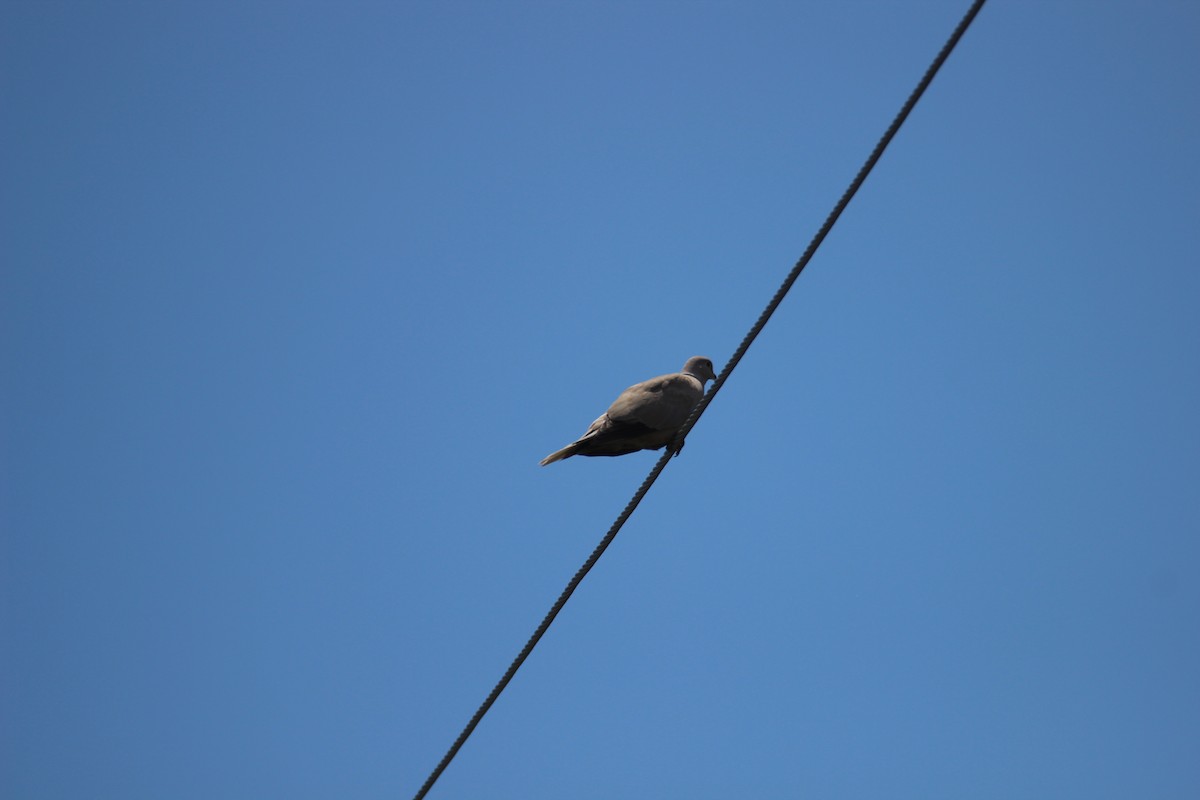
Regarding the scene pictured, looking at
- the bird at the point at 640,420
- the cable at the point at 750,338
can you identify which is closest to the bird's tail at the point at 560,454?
the bird at the point at 640,420

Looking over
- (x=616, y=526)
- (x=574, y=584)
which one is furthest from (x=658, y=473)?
(x=574, y=584)

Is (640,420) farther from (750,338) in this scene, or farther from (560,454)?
(750,338)

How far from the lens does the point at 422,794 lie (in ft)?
19.9

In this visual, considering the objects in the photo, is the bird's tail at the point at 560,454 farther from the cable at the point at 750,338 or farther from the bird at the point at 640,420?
the cable at the point at 750,338

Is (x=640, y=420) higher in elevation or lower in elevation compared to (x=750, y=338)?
lower

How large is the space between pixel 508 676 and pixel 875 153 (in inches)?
122

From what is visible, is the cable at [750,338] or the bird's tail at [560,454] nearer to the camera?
the cable at [750,338]

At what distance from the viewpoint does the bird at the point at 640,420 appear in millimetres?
9930

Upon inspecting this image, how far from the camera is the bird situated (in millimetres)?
9930

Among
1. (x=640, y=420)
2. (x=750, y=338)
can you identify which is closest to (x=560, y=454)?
(x=640, y=420)

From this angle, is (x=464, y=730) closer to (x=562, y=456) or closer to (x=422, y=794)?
(x=422, y=794)

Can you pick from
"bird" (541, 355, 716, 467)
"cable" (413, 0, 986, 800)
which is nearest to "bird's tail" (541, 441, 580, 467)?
"bird" (541, 355, 716, 467)

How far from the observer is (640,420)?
9914 millimetres

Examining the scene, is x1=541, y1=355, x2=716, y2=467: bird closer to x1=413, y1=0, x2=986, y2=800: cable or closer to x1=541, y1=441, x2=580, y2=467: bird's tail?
x1=541, y1=441, x2=580, y2=467: bird's tail
